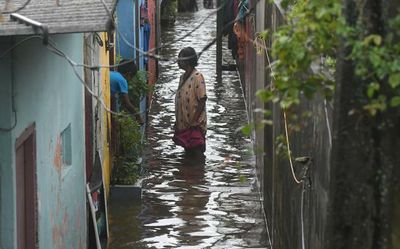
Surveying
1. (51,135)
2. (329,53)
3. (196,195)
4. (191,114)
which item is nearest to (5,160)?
(51,135)

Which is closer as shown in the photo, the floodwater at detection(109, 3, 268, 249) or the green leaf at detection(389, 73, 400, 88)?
the green leaf at detection(389, 73, 400, 88)

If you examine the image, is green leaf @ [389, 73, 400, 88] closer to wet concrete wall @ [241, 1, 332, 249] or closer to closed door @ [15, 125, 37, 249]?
wet concrete wall @ [241, 1, 332, 249]

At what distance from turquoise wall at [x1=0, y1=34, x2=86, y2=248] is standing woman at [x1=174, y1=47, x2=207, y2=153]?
193 inches

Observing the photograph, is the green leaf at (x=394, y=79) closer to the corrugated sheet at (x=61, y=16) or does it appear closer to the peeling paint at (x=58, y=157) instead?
Result: the corrugated sheet at (x=61, y=16)

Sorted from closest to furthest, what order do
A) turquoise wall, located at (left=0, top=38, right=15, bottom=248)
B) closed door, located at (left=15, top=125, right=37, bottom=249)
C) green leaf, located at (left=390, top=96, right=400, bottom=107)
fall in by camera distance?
green leaf, located at (left=390, top=96, right=400, bottom=107)
turquoise wall, located at (left=0, top=38, right=15, bottom=248)
closed door, located at (left=15, top=125, right=37, bottom=249)

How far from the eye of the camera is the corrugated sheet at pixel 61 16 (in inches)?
232

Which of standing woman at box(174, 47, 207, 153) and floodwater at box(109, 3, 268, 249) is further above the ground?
standing woman at box(174, 47, 207, 153)

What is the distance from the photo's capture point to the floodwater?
38.8ft

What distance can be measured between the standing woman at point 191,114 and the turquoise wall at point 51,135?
16.1 ft

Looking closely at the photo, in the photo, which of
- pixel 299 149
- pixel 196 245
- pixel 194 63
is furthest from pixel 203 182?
pixel 299 149

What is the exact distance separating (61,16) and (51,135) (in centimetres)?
218

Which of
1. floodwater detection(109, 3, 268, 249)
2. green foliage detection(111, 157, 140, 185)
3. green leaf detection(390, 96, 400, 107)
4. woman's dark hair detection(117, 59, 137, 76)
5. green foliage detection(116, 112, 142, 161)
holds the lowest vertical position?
floodwater detection(109, 3, 268, 249)

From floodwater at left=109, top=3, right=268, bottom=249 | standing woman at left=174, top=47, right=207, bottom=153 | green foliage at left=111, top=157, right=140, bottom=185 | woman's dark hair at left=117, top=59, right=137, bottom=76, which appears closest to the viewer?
floodwater at left=109, top=3, right=268, bottom=249

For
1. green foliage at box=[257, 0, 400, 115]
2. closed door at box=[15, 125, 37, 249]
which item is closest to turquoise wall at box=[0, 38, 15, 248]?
closed door at box=[15, 125, 37, 249]
